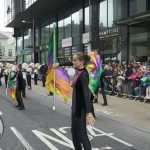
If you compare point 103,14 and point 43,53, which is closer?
point 103,14

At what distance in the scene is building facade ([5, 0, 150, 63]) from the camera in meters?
20.5

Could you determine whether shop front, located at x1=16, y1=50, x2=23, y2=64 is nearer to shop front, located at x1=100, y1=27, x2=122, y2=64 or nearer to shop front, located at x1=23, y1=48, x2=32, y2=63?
shop front, located at x1=23, y1=48, x2=32, y2=63

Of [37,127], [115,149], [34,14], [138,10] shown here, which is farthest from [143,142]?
[34,14]

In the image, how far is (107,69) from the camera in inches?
652

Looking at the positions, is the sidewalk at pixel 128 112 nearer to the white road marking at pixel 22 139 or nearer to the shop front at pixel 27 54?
the white road marking at pixel 22 139

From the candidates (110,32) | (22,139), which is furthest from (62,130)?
(110,32)

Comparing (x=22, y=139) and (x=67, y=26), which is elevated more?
(x=67, y=26)

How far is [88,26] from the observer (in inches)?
1136

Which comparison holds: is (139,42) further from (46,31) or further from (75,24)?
(46,31)

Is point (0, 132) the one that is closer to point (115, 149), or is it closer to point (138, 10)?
point (115, 149)

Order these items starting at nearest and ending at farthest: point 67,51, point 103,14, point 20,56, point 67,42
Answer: point 103,14
point 67,42
point 67,51
point 20,56

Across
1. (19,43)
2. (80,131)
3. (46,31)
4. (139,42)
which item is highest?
(46,31)

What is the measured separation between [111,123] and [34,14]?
34917mm

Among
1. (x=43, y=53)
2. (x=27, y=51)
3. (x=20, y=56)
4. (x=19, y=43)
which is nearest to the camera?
(x=43, y=53)
